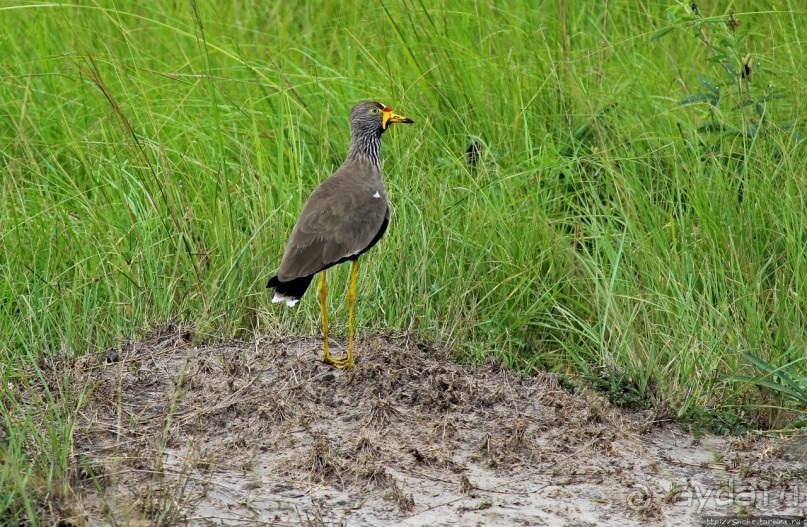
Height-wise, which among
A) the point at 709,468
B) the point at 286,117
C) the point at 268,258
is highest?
the point at 286,117

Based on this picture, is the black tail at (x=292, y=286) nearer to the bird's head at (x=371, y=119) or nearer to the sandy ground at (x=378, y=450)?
the sandy ground at (x=378, y=450)

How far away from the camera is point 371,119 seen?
5.14 meters

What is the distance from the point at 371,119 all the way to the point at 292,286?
107cm

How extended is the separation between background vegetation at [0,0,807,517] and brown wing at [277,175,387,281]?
1.59 feet

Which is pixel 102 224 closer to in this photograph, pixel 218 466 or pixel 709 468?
pixel 218 466

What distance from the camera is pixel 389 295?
16.8ft

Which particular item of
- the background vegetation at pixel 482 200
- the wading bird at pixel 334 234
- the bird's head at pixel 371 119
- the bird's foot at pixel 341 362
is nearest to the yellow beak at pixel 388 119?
the bird's head at pixel 371 119

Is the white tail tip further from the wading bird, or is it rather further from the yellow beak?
the yellow beak

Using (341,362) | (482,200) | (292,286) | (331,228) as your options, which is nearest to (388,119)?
(482,200)

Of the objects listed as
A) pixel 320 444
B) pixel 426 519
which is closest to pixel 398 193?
pixel 320 444

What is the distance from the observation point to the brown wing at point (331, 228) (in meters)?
4.47

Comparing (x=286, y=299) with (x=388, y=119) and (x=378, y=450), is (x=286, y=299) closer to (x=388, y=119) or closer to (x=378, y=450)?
(x=378, y=450)

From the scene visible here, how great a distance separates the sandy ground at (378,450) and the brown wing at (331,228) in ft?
1.29

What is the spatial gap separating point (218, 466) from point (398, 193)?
2.18 metres
